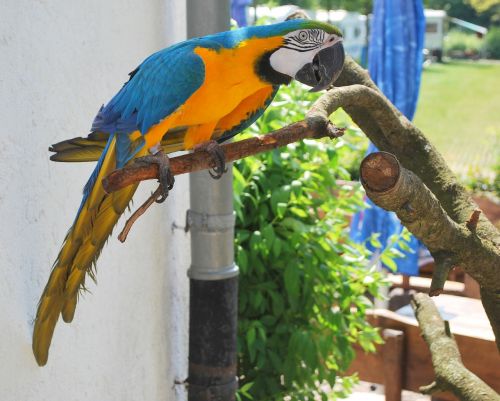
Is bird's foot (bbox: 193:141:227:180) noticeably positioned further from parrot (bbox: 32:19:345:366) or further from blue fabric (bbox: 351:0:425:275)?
blue fabric (bbox: 351:0:425:275)

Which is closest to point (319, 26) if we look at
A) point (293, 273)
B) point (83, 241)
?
point (83, 241)

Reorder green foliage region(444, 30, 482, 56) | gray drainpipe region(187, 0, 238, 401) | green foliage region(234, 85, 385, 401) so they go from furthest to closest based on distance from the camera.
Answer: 1. green foliage region(444, 30, 482, 56)
2. green foliage region(234, 85, 385, 401)
3. gray drainpipe region(187, 0, 238, 401)

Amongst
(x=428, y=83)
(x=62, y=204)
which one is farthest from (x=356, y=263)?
(x=428, y=83)

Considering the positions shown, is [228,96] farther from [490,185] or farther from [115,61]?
[490,185]

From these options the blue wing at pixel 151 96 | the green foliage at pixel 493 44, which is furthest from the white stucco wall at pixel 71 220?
the green foliage at pixel 493 44

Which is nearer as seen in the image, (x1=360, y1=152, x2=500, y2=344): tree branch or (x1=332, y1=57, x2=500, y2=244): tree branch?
(x1=360, y1=152, x2=500, y2=344): tree branch

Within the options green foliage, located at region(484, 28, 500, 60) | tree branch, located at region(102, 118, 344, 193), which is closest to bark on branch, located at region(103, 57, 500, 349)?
tree branch, located at region(102, 118, 344, 193)

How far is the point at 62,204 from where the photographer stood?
4.70ft

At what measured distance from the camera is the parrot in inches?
43.1

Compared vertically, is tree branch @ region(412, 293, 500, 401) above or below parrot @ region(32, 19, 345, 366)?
below

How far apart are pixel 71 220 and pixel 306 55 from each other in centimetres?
65

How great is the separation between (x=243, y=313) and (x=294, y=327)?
0.61ft

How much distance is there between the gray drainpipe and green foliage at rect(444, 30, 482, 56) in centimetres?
3340

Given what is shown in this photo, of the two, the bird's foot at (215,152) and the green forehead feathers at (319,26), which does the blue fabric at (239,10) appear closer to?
the bird's foot at (215,152)
